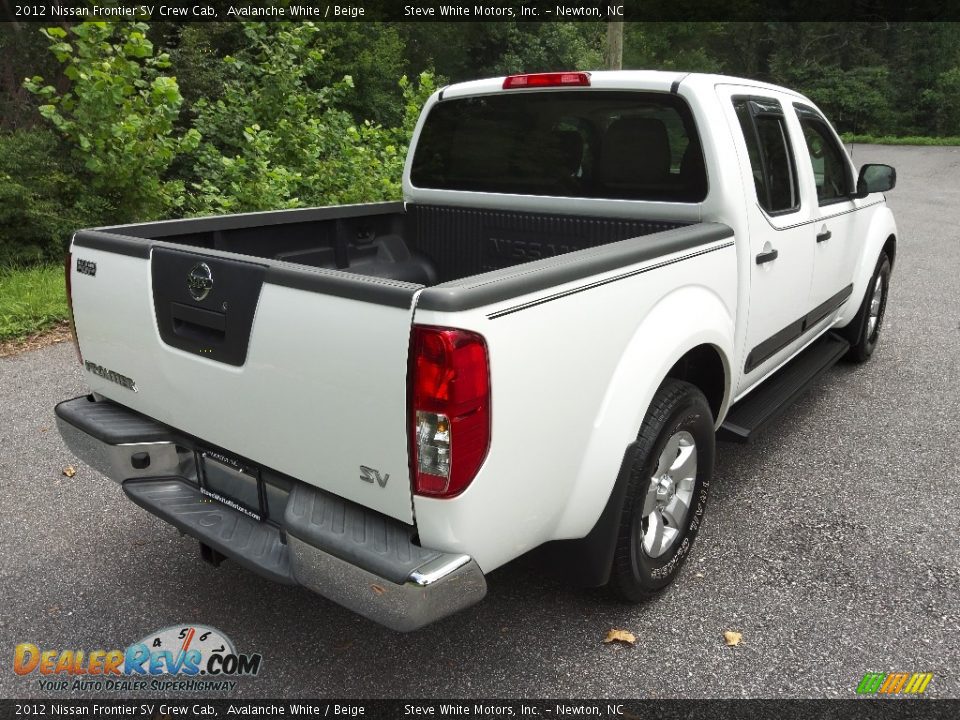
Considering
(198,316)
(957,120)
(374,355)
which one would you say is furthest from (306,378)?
(957,120)

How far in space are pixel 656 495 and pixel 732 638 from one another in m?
0.56

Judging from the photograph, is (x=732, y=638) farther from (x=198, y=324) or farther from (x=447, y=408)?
(x=198, y=324)

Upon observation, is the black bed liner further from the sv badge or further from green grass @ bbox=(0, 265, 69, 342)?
green grass @ bbox=(0, 265, 69, 342)

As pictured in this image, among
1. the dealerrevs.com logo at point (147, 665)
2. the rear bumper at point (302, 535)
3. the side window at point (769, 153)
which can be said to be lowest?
the dealerrevs.com logo at point (147, 665)

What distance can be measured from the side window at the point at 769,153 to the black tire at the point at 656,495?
A: 1.16 m

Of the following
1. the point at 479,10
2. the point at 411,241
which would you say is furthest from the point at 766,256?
the point at 479,10

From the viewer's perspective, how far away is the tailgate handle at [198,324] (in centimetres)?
244

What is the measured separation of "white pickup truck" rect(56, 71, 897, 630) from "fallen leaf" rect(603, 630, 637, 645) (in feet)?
0.44

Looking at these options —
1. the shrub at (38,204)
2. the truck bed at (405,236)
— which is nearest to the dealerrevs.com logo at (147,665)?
the truck bed at (405,236)

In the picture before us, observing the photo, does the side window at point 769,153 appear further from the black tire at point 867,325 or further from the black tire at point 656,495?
the black tire at point 867,325

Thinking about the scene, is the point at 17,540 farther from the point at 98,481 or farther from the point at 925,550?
the point at 925,550

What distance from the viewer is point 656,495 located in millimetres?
Result: 2932

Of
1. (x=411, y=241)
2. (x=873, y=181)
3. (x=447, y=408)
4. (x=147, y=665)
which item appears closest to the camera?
(x=447, y=408)

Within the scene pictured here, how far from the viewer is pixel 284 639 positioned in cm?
285
